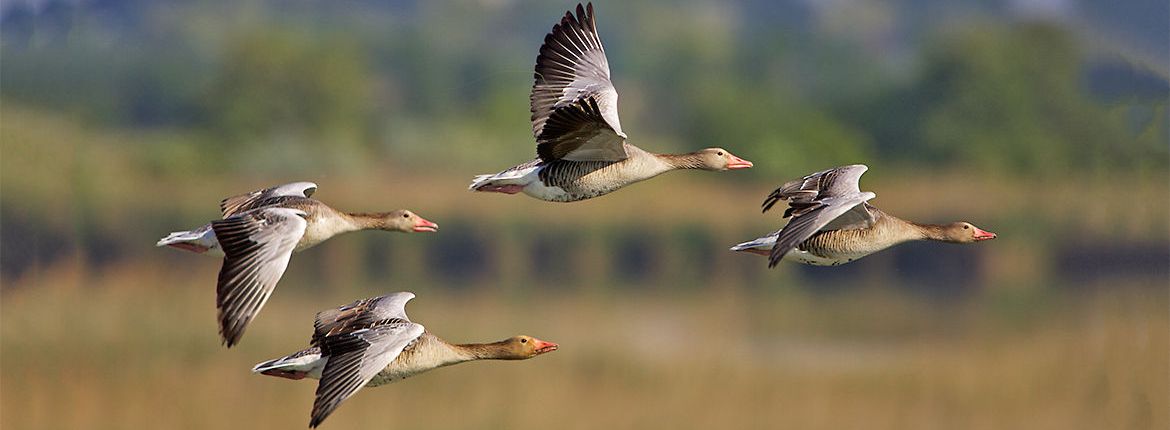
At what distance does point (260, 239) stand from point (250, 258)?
20 cm

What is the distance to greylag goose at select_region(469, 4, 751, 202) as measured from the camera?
983 cm

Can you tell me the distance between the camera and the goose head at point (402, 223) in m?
10.4

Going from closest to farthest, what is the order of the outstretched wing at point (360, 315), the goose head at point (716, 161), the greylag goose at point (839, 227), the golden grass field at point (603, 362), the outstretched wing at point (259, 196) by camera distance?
the outstretched wing at point (360, 315)
the greylag goose at point (839, 227)
the outstretched wing at point (259, 196)
the goose head at point (716, 161)
the golden grass field at point (603, 362)

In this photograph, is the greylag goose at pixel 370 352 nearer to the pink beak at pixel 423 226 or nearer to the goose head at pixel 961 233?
the pink beak at pixel 423 226

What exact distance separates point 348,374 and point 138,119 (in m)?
33.9

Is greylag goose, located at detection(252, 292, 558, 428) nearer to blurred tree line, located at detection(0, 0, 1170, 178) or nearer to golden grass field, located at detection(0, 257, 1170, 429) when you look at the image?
golden grass field, located at detection(0, 257, 1170, 429)

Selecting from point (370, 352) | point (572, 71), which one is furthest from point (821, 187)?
point (370, 352)

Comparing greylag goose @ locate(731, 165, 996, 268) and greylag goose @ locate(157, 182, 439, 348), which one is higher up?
greylag goose @ locate(731, 165, 996, 268)

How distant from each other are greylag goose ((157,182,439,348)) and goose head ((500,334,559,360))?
93 centimetres

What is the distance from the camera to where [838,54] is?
4525 cm

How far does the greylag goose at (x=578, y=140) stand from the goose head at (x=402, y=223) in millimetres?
451

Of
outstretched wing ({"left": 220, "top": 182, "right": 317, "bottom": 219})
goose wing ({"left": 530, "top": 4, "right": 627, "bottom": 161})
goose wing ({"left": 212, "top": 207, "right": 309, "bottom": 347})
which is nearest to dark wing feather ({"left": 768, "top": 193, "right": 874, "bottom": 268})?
goose wing ({"left": 530, "top": 4, "right": 627, "bottom": 161})

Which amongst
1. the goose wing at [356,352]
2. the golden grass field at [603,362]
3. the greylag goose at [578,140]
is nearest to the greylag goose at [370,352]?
the goose wing at [356,352]

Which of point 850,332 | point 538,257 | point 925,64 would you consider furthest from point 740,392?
point 925,64
